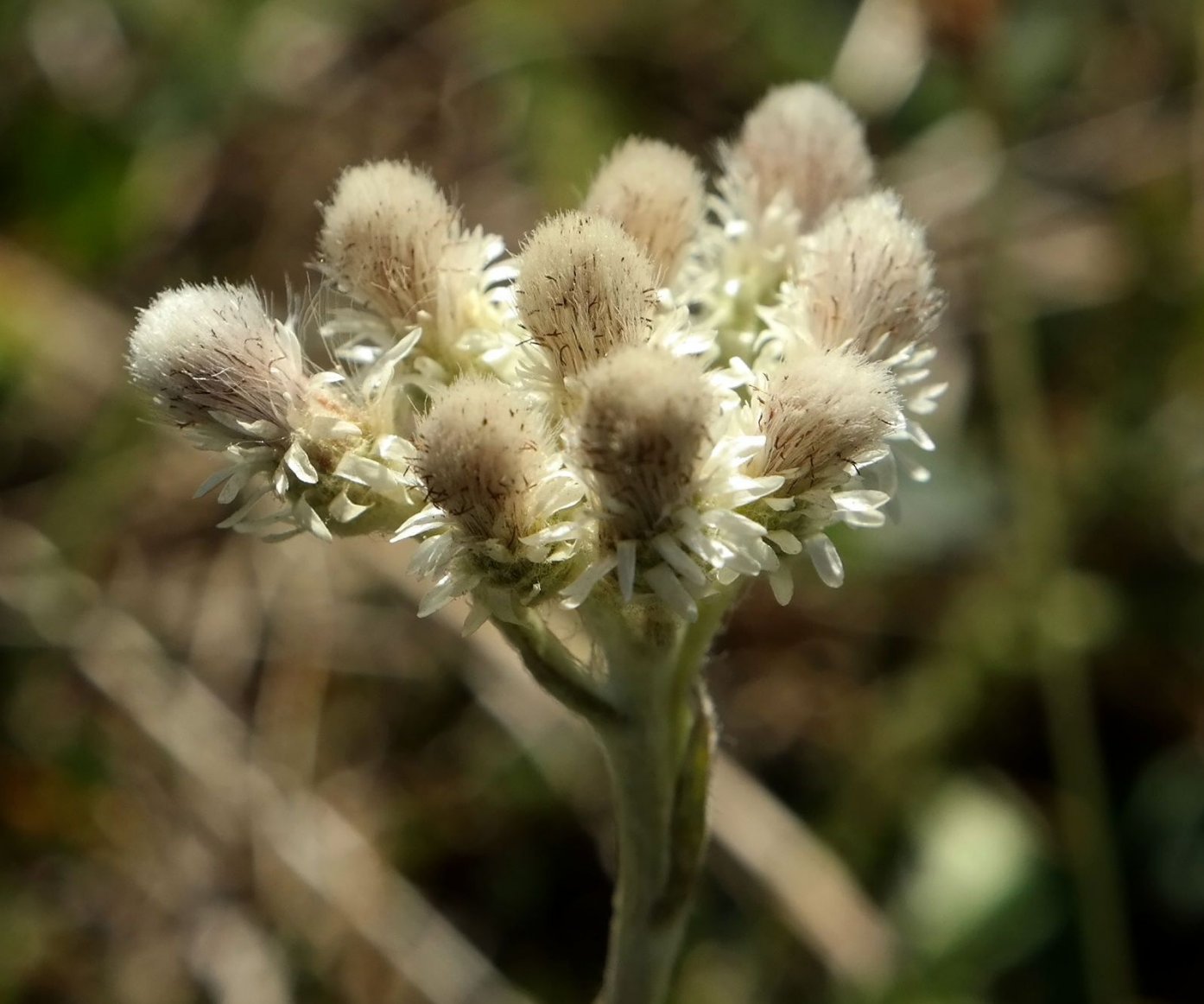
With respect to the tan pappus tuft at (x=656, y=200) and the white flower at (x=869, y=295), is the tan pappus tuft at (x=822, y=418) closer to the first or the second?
the white flower at (x=869, y=295)

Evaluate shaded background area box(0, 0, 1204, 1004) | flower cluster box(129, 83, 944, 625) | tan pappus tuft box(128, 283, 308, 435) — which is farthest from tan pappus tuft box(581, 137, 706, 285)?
shaded background area box(0, 0, 1204, 1004)

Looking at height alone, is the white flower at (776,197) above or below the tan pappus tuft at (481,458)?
above

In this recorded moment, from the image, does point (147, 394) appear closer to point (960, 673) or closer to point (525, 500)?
point (525, 500)

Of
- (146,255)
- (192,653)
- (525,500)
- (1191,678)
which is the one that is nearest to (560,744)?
(192,653)

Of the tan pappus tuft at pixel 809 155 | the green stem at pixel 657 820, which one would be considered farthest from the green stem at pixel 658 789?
the tan pappus tuft at pixel 809 155

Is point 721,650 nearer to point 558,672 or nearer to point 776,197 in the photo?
point 776,197

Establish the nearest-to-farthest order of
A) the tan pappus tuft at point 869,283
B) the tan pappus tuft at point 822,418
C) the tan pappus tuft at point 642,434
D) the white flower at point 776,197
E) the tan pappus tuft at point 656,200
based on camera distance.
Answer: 1. the tan pappus tuft at point 642,434
2. the tan pappus tuft at point 822,418
3. the tan pappus tuft at point 869,283
4. the tan pappus tuft at point 656,200
5. the white flower at point 776,197

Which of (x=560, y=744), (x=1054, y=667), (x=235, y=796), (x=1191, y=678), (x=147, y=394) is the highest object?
(x=147, y=394)

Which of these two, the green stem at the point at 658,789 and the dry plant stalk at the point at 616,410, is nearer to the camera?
the dry plant stalk at the point at 616,410
